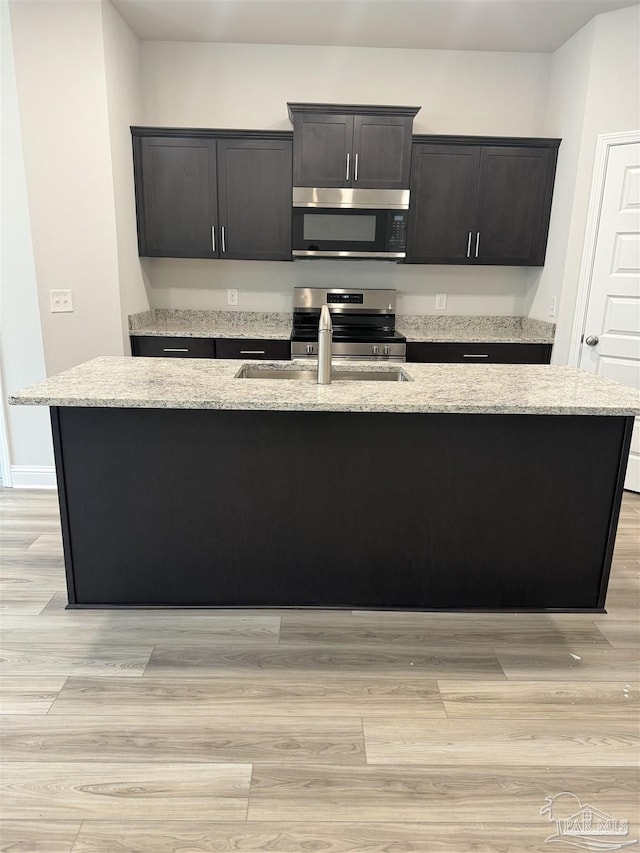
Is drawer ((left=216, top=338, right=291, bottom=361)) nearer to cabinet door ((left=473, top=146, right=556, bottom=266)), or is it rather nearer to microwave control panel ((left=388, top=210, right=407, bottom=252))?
microwave control panel ((left=388, top=210, right=407, bottom=252))

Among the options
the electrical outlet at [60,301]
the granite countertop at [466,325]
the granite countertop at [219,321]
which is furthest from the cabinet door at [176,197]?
the granite countertop at [466,325]

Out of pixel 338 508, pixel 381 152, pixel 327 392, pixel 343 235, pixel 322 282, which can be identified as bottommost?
pixel 338 508

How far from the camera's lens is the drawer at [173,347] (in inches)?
146

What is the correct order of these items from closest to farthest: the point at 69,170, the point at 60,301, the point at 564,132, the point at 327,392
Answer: the point at 327,392
the point at 69,170
the point at 60,301
the point at 564,132

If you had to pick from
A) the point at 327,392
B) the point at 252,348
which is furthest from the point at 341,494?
the point at 252,348

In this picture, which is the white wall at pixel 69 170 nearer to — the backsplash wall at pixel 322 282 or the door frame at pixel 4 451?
the door frame at pixel 4 451

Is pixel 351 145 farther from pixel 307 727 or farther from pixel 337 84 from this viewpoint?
pixel 307 727

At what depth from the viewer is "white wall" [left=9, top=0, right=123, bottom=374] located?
10.2 feet

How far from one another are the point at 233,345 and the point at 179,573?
1.96 m

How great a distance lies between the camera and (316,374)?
2.44 metres

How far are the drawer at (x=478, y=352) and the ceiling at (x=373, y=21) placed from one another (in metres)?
1.94

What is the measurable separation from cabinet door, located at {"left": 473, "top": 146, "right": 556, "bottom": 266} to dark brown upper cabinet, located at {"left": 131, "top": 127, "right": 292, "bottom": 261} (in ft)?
4.39

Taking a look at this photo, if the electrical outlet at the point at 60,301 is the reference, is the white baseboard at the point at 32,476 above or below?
below

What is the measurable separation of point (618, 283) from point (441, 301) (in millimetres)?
1244
